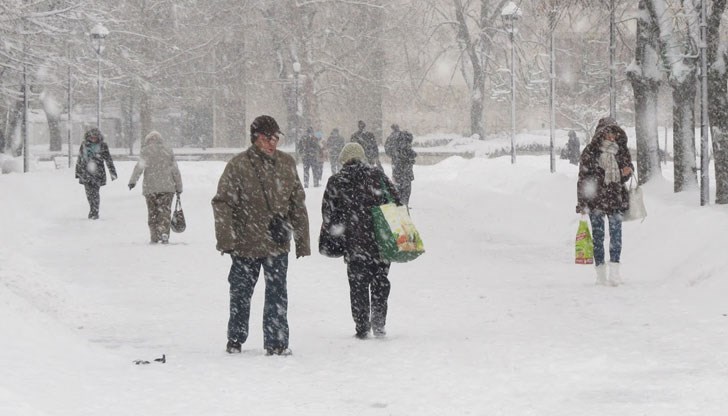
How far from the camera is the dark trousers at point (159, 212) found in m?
18.5

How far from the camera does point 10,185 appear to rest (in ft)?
95.8

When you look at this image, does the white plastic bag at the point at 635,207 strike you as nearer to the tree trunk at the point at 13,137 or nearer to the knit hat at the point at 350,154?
the knit hat at the point at 350,154

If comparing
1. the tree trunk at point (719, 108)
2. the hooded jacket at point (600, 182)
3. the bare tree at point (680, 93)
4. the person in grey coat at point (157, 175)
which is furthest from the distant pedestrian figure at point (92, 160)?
the hooded jacket at point (600, 182)

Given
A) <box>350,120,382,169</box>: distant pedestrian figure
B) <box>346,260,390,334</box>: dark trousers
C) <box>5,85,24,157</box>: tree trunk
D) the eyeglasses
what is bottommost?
<box>346,260,390,334</box>: dark trousers

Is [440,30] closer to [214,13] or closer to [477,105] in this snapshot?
[477,105]

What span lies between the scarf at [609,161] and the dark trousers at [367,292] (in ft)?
13.2

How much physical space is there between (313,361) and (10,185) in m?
21.9

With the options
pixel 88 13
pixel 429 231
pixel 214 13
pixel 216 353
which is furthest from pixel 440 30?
pixel 216 353

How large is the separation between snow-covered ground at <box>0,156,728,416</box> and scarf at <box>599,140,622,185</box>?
124 cm

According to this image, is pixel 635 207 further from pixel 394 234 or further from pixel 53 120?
pixel 53 120

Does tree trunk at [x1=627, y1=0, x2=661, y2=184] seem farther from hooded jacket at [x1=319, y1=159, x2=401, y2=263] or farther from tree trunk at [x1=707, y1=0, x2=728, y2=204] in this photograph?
hooded jacket at [x1=319, y1=159, x2=401, y2=263]

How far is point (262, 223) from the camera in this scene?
29.8ft

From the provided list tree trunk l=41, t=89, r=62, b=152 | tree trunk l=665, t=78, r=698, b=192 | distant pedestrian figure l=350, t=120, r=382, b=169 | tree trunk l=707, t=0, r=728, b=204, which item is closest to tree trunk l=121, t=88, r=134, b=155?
tree trunk l=41, t=89, r=62, b=152

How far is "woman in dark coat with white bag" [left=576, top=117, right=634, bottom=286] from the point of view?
42.9 ft
